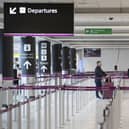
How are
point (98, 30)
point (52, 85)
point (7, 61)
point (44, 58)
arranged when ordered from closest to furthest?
point (52, 85), point (7, 61), point (98, 30), point (44, 58)

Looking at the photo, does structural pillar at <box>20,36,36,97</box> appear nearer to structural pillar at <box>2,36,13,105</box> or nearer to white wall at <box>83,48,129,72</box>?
structural pillar at <box>2,36,13,105</box>

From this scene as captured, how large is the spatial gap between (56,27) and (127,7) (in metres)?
5.67

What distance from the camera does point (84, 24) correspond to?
69.3ft

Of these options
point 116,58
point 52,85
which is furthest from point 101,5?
point 116,58

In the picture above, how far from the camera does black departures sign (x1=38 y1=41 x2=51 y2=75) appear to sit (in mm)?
31234

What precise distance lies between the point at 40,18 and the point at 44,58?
20623 mm

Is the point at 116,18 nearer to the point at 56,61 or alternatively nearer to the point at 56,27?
the point at 56,27

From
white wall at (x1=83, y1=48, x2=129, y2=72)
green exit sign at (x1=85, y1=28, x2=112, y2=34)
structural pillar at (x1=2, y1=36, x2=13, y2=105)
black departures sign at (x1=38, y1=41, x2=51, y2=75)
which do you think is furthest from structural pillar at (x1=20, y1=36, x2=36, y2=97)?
white wall at (x1=83, y1=48, x2=129, y2=72)

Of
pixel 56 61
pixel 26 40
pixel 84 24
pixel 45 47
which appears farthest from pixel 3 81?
pixel 56 61

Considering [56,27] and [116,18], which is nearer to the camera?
[56,27]

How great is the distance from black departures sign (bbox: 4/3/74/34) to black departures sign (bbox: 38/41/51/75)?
66.2 feet

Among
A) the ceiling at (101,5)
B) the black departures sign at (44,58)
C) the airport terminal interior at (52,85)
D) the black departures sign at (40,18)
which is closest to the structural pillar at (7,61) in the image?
the airport terminal interior at (52,85)

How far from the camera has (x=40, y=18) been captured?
35.6 ft

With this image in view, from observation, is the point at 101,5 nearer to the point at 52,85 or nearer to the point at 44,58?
the point at 52,85
